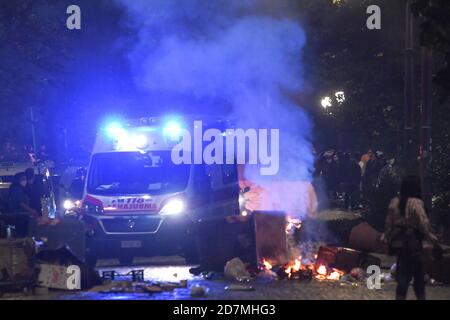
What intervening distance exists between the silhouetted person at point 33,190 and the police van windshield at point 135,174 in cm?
125

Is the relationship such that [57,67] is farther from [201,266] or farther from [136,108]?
[201,266]

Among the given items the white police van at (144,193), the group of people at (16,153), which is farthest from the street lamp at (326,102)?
the white police van at (144,193)

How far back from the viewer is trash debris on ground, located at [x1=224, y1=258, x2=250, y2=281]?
11367 mm

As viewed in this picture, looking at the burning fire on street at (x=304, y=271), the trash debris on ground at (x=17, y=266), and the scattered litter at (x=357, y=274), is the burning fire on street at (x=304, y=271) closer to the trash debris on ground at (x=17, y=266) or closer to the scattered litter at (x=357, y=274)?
the scattered litter at (x=357, y=274)

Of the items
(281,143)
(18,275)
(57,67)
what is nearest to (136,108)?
(57,67)

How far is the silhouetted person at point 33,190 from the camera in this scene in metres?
13.8

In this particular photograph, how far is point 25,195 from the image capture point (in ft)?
43.2

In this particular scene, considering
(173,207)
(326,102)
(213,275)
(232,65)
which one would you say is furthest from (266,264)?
(326,102)

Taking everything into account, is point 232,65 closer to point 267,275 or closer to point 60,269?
point 267,275

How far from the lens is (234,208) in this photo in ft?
47.1

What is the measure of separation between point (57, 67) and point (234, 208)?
34.4ft

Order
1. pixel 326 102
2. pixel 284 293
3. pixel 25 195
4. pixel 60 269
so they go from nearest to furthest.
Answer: pixel 284 293 < pixel 60 269 < pixel 25 195 < pixel 326 102

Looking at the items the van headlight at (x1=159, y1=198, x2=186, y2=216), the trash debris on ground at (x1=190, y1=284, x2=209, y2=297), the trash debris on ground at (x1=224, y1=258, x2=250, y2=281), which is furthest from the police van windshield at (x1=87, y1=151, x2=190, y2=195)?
the trash debris on ground at (x1=190, y1=284, x2=209, y2=297)

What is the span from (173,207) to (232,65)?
8.53 metres
